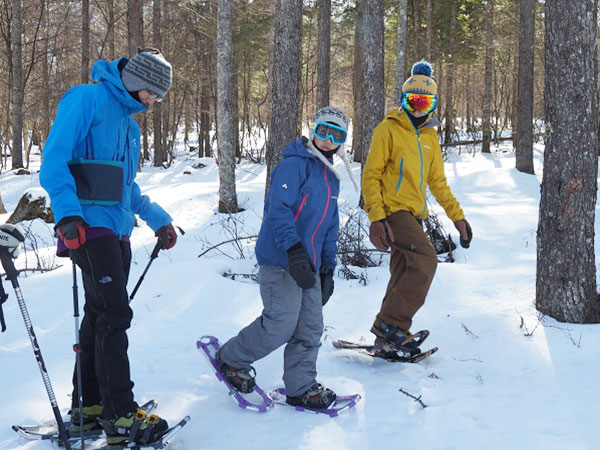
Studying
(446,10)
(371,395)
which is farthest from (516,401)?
(446,10)

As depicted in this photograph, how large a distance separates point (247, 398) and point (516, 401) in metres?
1.68

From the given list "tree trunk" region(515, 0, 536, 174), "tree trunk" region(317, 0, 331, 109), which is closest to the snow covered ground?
"tree trunk" region(515, 0, 536, 174)

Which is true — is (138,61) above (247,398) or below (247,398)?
above

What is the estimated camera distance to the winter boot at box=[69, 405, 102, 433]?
2.90 meters

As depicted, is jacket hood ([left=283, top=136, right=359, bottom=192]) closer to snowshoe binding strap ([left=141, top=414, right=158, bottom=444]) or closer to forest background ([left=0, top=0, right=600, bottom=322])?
snowshoe binding strap ([left=141, top=414, right=158, bottom=444])

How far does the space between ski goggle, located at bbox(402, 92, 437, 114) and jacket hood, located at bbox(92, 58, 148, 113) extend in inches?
79.2

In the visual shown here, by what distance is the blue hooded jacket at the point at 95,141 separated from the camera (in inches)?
96.2

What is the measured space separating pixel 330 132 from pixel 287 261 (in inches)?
32.9

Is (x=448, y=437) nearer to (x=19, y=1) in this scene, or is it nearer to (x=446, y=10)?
(x=19, y=1)

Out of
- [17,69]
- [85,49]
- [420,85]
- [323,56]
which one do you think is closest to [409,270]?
[420,85]

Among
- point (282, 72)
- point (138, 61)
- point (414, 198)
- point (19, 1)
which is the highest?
point (19, 1)

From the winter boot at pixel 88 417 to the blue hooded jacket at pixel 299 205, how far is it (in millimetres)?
1265

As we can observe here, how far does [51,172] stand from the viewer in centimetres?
244

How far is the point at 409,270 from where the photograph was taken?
3877mm
